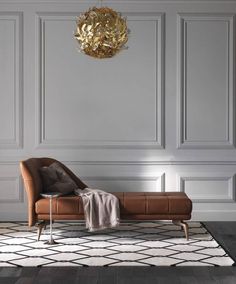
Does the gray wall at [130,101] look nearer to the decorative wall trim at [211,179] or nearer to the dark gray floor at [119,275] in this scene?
the decorative wall trim at [211,179]

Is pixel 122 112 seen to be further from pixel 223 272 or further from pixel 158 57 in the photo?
pixel 223 272

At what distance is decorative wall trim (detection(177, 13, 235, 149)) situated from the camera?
646 centimetres

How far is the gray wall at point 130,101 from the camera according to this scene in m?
6.45

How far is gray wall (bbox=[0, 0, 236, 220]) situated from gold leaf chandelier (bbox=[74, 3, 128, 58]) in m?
1.71

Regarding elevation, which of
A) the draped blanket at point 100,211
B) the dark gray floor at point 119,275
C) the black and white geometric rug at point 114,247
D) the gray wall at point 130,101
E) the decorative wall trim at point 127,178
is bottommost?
the dark gray floor at point 119,275

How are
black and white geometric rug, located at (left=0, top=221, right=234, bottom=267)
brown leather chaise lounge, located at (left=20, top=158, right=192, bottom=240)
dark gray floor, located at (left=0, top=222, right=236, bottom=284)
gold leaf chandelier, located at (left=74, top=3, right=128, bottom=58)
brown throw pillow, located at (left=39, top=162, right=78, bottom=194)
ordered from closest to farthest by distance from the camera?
dark gray floor, located at (left=0, top=222, right=236, bottom=284) → black and white geometric rug, located at (left=0, top=221, right=234, bottom=267) → gold leaf chandelier, located at (left=74, top=3, right=128, bottom=58) → brown leather chaise lounge, located at (left=20, top=158, right=192, bottom=240) → brown throw pillow, located at (left=39, top=162, right=78, bottom=194)

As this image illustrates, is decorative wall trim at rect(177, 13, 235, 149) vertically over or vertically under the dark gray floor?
over

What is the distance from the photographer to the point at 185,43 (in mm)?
6473

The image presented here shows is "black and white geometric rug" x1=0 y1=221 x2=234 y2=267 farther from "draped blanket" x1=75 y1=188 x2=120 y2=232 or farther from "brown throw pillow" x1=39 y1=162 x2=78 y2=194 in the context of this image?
"brown throw pillow" x1=39 y1=162 x2=78 y2=194

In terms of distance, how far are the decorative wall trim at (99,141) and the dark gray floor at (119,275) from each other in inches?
94.0

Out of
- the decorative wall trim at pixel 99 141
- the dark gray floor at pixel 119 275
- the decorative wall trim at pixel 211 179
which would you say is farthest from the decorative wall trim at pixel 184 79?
the dark gray floor at pixel 119 275

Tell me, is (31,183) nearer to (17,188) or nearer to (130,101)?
(17,188)

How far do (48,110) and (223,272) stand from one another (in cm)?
303

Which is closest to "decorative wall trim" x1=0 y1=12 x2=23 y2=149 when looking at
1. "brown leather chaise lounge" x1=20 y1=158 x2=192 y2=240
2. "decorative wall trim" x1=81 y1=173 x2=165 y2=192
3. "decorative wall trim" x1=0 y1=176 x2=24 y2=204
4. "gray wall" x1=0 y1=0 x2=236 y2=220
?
"gray wall" x1=0 y1=0 x2=236 y2=220
